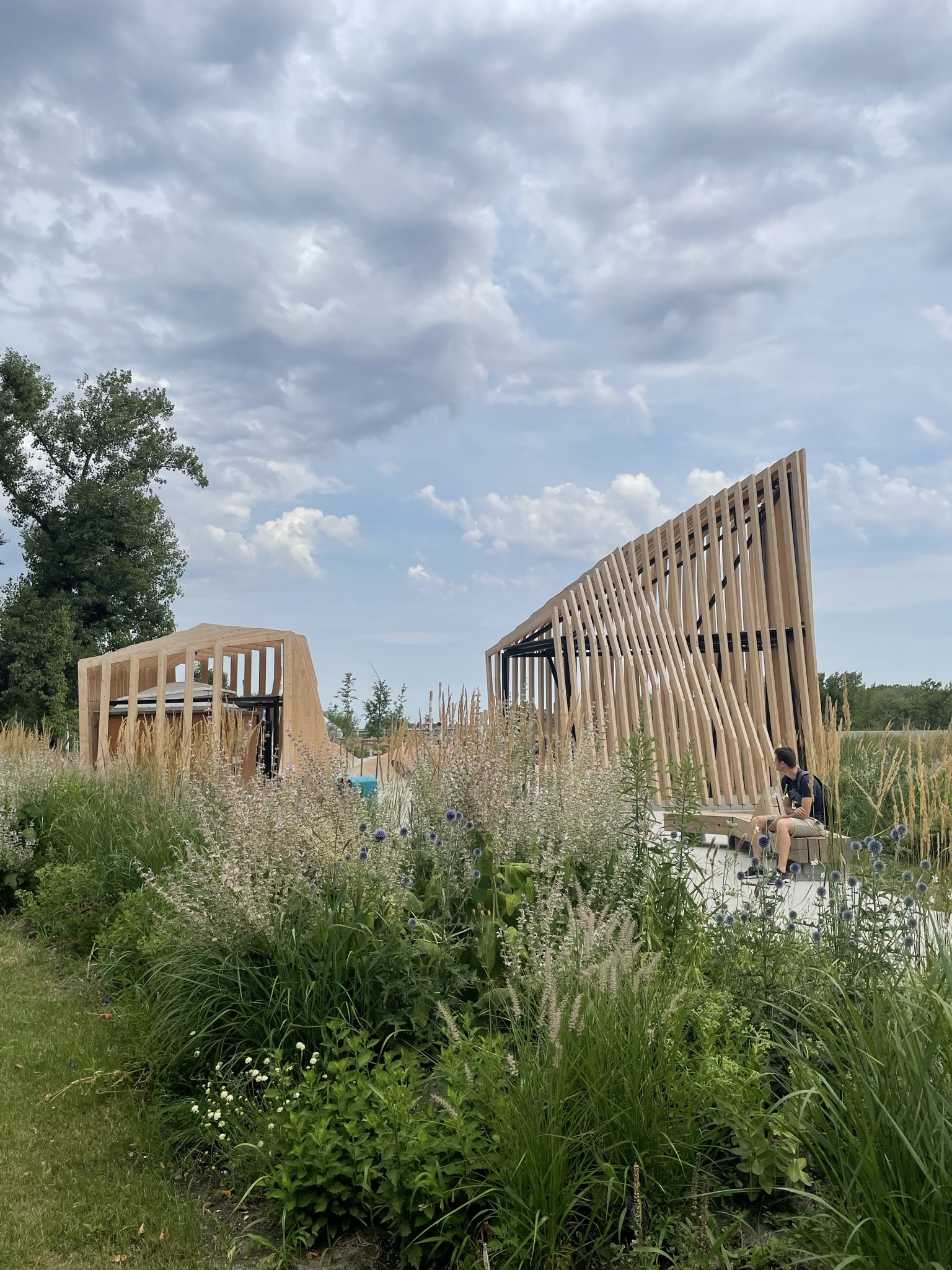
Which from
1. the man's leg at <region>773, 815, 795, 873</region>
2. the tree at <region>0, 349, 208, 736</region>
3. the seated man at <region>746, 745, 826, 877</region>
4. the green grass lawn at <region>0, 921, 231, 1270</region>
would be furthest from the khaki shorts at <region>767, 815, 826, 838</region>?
the tree at <region>0, 349, 208, 736</region>

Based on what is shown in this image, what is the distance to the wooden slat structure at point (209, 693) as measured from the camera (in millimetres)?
10070

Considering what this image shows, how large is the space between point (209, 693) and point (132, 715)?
4.08 meters

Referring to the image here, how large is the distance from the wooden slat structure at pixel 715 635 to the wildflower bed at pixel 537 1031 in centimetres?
675

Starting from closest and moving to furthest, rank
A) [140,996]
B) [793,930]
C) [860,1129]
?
[860,1129] → [793,930] → [140,996]

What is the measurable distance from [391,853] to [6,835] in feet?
15.5

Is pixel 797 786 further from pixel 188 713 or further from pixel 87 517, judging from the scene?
pixel 87 517

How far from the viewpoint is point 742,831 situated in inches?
337

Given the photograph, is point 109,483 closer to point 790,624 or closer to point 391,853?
point 790,624

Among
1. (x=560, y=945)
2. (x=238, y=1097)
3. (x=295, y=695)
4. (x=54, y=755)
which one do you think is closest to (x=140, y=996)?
(x=238, y=1097)

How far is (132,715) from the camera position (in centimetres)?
878

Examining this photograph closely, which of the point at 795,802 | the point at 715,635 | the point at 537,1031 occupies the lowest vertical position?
the point at 537,1031

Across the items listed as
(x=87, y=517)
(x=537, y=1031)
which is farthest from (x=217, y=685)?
(x=87, y=517)

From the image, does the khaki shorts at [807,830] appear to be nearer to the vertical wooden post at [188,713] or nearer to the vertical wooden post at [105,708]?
the vertical wooden post at [188,713]

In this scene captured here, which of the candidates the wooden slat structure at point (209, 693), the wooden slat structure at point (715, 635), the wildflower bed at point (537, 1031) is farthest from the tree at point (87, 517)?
the wildflower bed at point (537, 1031)
